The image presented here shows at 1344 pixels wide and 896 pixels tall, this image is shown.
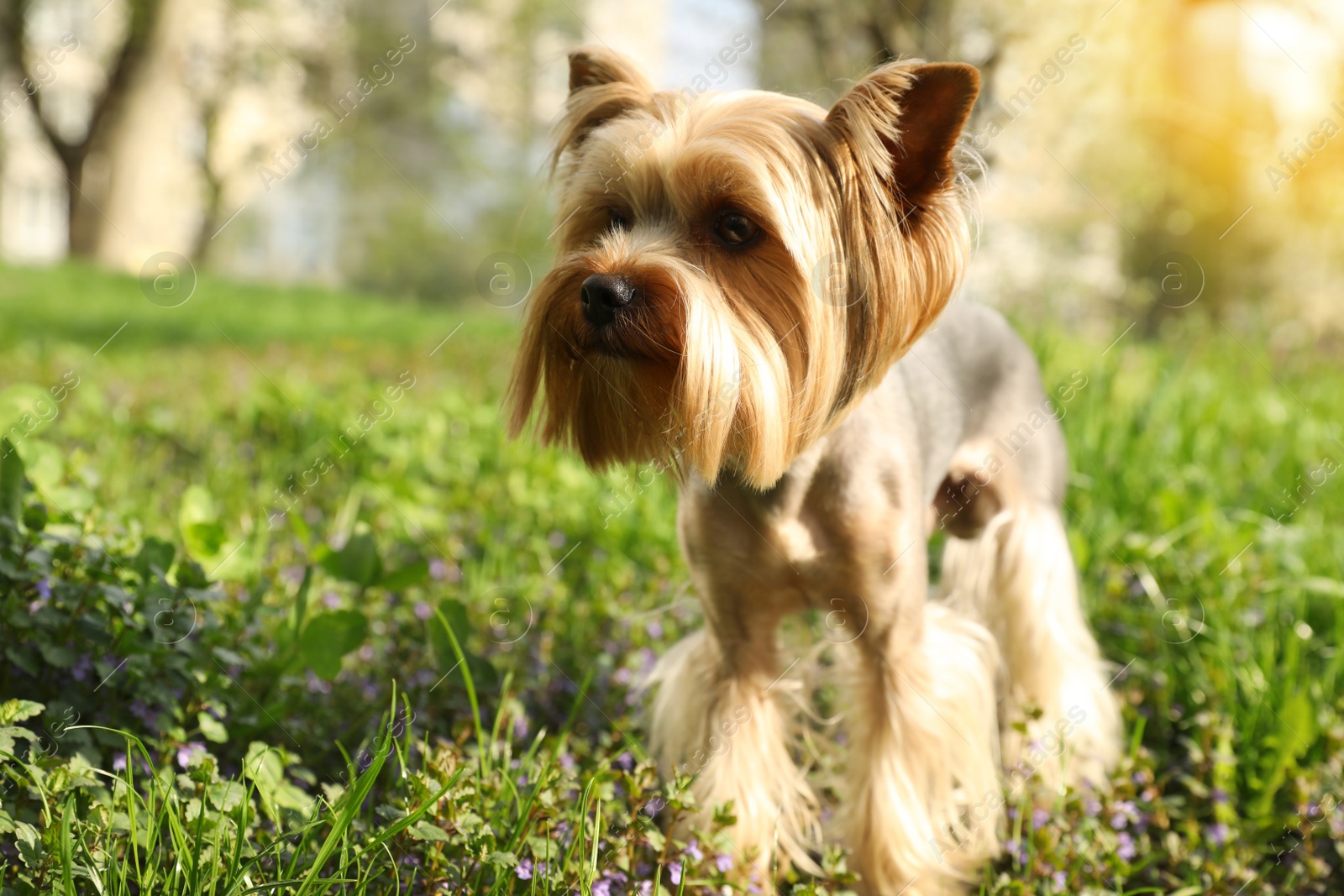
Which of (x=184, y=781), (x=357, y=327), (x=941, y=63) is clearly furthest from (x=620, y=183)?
(x=357, y=327)

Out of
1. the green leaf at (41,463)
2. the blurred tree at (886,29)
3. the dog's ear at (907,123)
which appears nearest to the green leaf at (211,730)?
the green leaf at (41,463)

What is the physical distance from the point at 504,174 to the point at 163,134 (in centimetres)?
1225

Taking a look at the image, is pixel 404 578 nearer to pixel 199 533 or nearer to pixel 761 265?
pixel 199 533

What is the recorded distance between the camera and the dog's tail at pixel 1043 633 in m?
3.29

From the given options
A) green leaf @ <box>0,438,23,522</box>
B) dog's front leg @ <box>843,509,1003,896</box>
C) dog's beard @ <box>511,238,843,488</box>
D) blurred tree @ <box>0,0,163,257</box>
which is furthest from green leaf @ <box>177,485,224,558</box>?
blurred tree @ <box>0,0,163,257</box>

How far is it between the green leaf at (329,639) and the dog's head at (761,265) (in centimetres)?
84

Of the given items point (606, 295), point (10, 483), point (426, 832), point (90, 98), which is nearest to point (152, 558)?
point (10, 483)

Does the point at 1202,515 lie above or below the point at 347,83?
above

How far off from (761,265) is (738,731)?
4.29 ft

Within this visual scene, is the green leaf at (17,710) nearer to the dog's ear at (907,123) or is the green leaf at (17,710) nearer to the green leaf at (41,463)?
the green leaf at (41,463)

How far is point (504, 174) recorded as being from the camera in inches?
1084

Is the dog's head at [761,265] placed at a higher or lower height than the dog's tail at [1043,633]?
higher

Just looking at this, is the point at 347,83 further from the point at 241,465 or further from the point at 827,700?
the point at 827,700

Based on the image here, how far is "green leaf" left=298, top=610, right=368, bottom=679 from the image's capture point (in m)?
2.60
